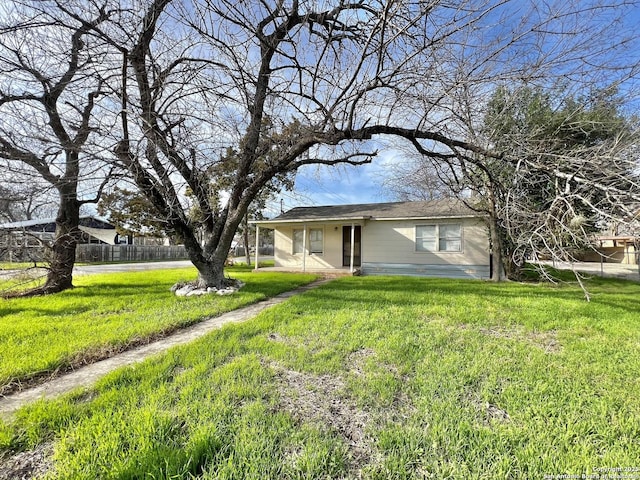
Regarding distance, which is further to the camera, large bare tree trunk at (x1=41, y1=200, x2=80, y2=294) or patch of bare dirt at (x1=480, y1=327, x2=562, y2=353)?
large bare tree trunk at (x1=41, y1=200, x2=80, y2=294)

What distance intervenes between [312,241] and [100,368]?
11.7 metres

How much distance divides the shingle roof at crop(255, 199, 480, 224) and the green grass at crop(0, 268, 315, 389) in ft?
20.3

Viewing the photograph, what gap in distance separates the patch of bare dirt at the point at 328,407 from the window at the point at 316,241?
11452 mm

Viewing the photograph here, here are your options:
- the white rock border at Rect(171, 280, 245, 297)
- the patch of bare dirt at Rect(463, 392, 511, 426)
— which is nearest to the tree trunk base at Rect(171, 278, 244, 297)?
the white rock border at Rect(171, 280, 245, 297)

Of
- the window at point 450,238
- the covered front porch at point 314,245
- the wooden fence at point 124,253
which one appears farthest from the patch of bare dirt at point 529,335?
the wooden fence at point 124,253

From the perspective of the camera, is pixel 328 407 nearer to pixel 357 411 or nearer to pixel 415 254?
pixel 357 411

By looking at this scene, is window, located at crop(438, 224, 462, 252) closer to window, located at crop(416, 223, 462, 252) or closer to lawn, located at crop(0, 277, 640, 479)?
window, located at crop(416, 223, 462, 252)

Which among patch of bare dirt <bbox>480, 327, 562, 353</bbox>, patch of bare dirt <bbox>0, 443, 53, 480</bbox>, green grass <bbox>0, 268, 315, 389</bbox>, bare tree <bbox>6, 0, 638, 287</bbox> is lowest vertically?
patch of bare dirt <bbox>0, 443, 53, 480</bbox>

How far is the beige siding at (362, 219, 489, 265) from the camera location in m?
12.0

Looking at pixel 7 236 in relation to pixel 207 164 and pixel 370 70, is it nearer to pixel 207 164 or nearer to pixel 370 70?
pixel 207 164

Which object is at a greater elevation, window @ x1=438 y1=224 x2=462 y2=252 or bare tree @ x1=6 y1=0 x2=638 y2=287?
bare tree @ x1=6 y1=0 x2=638 y2=287

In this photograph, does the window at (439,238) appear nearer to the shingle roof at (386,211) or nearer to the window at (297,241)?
the shingle roof at (386,211)

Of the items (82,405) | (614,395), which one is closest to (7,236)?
(82,405)

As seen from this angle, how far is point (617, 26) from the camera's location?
3.24m
